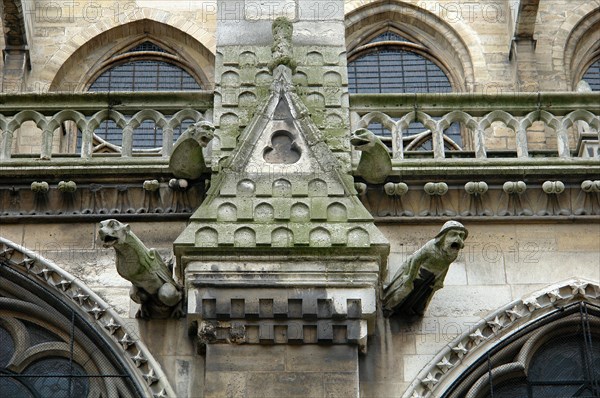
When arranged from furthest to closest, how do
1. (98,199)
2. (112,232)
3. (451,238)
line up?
(98,199), (451,238), (112,232)

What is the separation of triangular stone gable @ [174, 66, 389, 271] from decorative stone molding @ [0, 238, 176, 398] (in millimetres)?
820

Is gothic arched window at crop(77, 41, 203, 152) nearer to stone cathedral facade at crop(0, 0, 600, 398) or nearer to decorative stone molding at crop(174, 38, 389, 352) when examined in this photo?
stone cathedral facade at crop(0, 0, 600, 398)

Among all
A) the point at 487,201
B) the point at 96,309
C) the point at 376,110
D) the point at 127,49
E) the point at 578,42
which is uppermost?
the point at 127,49

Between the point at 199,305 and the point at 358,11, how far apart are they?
787 centimetres

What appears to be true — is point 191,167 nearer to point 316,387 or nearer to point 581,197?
point 316,387

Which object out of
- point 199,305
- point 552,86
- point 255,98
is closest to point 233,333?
point 199,305

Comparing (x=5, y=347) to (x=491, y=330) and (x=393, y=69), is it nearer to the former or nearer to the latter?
(x=491, y=330)

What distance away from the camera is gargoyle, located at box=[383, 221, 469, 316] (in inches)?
531

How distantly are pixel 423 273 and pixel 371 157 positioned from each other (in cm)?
122

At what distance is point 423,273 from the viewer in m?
13.7


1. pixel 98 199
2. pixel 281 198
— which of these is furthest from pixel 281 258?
pixel 98 199

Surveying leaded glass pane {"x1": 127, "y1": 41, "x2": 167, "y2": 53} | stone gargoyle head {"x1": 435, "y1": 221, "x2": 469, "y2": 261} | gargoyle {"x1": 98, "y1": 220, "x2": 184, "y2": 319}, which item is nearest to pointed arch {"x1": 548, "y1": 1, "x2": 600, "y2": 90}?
leaded glass pane {"x1": 127, "y1": 41, "x2": 167, "y2": 53}

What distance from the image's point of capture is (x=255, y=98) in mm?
14961

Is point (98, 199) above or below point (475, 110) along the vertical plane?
below
